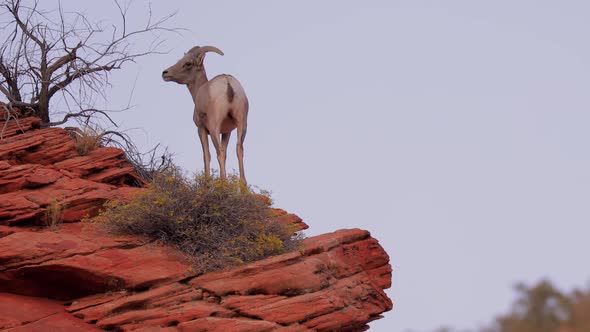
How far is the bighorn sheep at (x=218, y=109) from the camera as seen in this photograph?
13086mm

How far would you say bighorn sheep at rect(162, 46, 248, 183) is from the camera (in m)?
13.1

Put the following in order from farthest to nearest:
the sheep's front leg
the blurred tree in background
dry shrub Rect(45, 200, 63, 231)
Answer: the sheep's front leg, dry shrub Rect(45, 200, 63, 231), the blurred tree in background

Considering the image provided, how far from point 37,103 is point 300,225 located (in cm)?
586

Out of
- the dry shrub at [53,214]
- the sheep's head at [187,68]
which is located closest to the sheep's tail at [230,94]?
the sheep's head at [187,68]

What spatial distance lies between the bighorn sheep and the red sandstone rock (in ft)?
7.74

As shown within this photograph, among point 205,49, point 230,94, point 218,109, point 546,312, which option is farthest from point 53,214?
point 546,312

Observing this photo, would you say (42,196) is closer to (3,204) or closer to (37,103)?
(3,204)

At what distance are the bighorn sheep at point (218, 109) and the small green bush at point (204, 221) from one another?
3.49ft

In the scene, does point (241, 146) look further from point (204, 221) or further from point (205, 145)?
point (204, 221)

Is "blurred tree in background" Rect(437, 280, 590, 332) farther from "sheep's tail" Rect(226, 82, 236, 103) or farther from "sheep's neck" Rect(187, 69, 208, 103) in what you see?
"sheep's neck" Rect(187, 69, 208, 103)

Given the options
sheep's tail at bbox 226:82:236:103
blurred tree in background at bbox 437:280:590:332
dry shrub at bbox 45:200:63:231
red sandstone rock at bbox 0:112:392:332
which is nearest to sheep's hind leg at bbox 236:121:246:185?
sheep's tail at bbox 226:82:236:103

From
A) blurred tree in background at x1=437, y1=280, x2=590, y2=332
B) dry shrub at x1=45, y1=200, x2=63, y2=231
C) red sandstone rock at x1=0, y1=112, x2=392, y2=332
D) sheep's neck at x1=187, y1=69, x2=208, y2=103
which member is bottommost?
blurred tree in background at x1=437, y1=280, x2=590, y2=332

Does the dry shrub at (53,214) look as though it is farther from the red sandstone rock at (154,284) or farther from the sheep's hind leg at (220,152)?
the sheep's hind leg at (220,152)

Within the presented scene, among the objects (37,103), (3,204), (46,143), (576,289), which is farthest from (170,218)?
(576,289)
